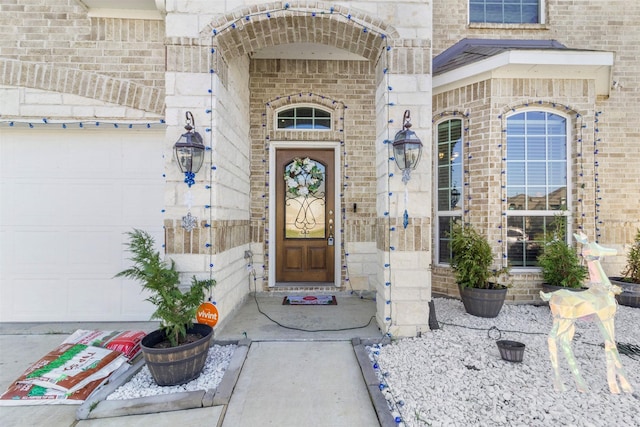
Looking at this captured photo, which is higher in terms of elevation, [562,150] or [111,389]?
[562,150]

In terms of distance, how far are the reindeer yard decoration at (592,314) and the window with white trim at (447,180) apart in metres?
2.25

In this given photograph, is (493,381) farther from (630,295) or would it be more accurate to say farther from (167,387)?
(630,295)

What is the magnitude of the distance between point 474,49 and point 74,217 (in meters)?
5.71

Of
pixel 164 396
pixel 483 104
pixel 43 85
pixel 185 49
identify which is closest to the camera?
pixel 164 396

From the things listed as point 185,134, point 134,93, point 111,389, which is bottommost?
point 111,389

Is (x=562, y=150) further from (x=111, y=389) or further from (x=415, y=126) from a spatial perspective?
(x=111, y=389)

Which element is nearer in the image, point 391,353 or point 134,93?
point 391,353

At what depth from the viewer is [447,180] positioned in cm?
462

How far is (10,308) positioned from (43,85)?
8.59ft

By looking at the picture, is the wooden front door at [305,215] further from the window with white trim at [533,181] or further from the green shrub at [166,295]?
the window with white trim at [533,181]

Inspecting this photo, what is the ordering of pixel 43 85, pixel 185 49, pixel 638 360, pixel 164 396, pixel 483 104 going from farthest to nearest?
pixel 483 104 < pixel 43 85 < pixel 185 49 < pixel 638 360 < pixel 164 396

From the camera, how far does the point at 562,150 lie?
4328mm

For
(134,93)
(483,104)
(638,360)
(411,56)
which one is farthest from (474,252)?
(134,93)

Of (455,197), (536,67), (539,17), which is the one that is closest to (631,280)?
(455,197)
